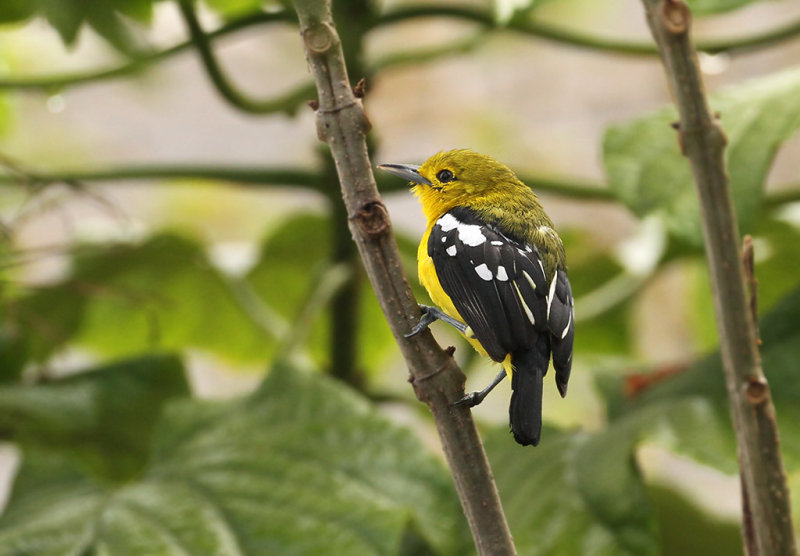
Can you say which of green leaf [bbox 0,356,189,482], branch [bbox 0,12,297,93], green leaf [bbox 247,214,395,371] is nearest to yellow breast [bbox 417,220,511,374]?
branch [bbox 0,12,297,93]

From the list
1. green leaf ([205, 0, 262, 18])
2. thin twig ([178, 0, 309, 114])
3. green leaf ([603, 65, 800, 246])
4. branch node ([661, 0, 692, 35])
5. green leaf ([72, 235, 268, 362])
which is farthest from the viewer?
green leaf ([72, 235, 268, 362])

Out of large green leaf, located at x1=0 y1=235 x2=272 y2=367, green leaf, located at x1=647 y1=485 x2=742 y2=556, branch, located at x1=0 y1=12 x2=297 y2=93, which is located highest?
branch, located at x1=0 y1=12 x2=297 y2=93

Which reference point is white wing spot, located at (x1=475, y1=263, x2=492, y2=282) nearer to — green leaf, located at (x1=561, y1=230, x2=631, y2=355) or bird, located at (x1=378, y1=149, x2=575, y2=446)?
bird, located at (x1=378, y1=149, x2=575, y2=446)

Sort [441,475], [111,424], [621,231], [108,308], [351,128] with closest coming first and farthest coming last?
[351,128] → [441,475] → [111,424] → [108,308] → [621,231]

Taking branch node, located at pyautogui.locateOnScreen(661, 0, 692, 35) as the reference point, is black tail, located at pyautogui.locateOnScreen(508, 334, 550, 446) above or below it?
below

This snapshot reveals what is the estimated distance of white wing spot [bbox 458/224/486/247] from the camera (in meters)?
0.26

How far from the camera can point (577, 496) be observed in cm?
53

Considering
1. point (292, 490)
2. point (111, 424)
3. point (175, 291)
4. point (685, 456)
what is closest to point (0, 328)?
point (111, 424)

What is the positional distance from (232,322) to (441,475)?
48cm

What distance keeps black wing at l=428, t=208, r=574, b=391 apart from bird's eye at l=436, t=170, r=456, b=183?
2 centimetres

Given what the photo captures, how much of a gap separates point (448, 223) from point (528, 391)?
7 cm

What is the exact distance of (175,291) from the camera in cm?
93

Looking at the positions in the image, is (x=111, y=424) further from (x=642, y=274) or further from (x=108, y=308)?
(x=642, y=274)

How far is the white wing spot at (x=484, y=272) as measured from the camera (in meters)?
0.25
